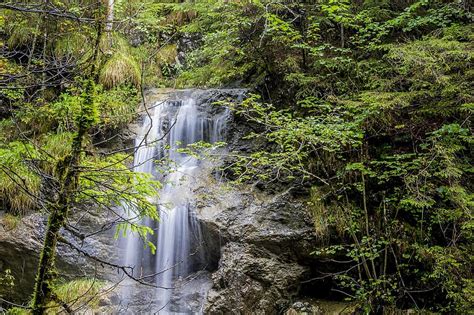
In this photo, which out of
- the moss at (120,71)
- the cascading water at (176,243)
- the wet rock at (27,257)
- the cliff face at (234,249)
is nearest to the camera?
the cliff face at (234,249)

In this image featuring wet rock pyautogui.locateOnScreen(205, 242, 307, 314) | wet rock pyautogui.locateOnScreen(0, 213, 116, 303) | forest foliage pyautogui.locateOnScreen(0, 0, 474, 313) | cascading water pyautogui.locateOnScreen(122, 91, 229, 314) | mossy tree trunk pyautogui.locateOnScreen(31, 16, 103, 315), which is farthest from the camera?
wet rock pyautogui.locateOnScreen(0, 213, 116, 303)

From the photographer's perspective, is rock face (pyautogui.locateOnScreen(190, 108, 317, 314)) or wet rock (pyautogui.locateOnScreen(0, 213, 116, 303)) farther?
wet rock (pyautogui.locateOnScreen(0, 213, 116, 303))

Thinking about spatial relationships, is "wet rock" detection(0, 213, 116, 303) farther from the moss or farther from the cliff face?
the moss

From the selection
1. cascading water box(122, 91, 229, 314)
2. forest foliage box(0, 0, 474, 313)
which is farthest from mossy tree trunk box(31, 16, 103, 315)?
cascading water box(122, 91, 229, 314)

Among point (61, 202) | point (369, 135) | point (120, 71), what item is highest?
point (120, 71)

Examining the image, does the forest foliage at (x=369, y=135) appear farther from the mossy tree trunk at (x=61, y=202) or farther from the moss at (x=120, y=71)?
the moss at (x=120, y=71)

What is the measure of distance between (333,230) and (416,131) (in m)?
1.86

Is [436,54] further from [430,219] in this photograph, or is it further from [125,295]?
[125,295]

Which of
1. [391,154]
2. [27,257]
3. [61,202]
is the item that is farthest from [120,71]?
[61,202]

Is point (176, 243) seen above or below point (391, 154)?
below

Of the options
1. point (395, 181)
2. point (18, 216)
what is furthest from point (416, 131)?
point (18, 216)

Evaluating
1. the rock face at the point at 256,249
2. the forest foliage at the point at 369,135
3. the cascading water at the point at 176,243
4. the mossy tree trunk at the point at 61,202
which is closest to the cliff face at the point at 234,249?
the rock face at the point at 256,249

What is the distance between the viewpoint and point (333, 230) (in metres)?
5.54

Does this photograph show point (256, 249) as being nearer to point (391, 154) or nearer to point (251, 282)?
point (251, 282)
